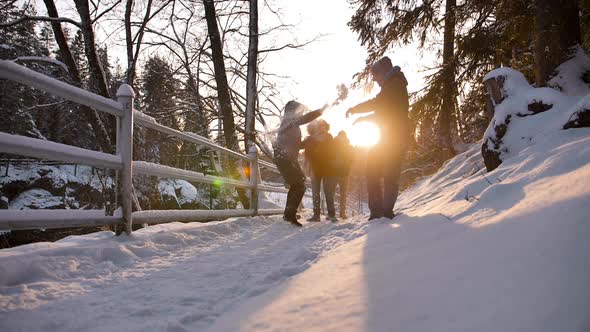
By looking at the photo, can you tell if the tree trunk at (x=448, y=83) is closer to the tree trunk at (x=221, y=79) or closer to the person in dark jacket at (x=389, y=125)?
the person in dark jacket at (x=389, y=125)

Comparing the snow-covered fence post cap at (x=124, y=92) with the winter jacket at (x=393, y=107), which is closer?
the snow-covered fence post cap at (x=124, y=92)

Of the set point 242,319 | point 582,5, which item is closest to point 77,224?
point 242,319

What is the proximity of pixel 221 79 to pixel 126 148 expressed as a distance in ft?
20.7

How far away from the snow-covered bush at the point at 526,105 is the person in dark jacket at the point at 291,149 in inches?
95.4

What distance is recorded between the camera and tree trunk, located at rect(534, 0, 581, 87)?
4250 mm

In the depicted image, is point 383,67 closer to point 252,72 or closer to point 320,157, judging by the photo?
point 320,157

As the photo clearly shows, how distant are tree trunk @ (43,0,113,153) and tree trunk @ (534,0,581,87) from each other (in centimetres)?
734

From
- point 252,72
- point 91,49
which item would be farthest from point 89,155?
point 252,72

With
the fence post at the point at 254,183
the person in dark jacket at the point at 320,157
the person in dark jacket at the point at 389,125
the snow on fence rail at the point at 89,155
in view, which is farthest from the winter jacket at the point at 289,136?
the snow on fence rail at the point at 89,155

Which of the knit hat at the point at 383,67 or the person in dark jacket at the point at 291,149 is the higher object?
the knit hat at the point at 383,67

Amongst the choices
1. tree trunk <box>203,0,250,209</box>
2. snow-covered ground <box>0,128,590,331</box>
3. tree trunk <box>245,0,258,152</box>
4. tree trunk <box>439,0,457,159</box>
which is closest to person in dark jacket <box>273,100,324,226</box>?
tree trunk <box>439,0,457,159</box>

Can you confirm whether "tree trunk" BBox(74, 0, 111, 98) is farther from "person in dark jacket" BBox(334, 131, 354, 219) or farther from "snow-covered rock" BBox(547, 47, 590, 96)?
"snow-covered rock" BBox(547, 47, 590, 96)

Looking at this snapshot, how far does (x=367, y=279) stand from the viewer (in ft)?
4.66

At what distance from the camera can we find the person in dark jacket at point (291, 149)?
5449mm
